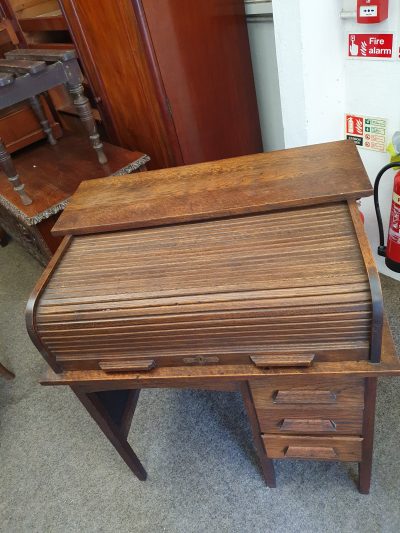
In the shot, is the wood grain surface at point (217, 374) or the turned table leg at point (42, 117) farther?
the turned table leg at point (42, 117)

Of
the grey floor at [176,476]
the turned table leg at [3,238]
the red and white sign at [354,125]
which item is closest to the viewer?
the grey floor at [176,476]

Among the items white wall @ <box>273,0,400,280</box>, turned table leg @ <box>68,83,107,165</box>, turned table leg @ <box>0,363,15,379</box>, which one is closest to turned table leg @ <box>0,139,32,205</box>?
turned table leg @ <box>68,83,107,165</box>

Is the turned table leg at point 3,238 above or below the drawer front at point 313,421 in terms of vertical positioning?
below

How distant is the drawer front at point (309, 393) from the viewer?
0.92 meters

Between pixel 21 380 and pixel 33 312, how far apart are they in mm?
1256

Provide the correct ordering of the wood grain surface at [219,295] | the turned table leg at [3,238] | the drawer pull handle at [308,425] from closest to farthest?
the wood grain surface at [219,295] < the drawer pull handle at [308,425] < the turned table leg at [3,238]

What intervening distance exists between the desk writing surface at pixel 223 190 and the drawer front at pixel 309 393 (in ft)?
1.35

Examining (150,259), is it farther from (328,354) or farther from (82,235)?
(328,354)

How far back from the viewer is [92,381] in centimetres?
100

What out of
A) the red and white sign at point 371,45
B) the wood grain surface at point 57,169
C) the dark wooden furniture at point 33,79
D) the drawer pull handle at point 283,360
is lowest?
the wood grain surface at point 57,169

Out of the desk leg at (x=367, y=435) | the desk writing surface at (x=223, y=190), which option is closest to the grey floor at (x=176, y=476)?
the desk leg at (x=367, y=435)

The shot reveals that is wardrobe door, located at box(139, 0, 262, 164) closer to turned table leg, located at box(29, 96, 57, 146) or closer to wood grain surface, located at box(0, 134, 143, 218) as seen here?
wood grain surface, located at box(0, 134, 143, 218)

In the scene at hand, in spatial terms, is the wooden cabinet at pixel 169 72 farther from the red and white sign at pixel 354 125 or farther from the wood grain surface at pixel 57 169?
the red and white sign at pixel 354 125

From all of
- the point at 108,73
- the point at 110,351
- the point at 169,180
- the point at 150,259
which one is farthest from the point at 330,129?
the point at 110,351
